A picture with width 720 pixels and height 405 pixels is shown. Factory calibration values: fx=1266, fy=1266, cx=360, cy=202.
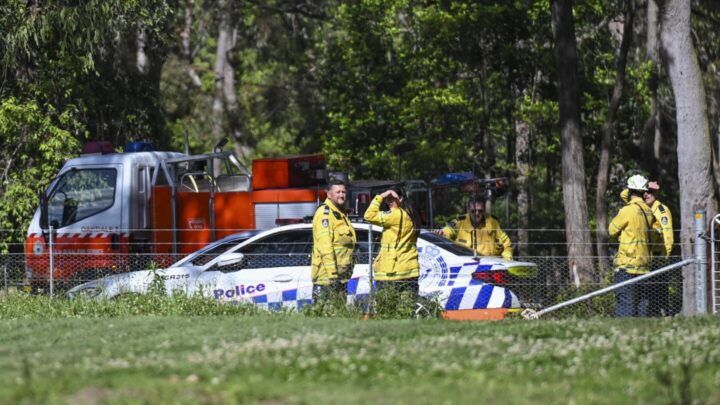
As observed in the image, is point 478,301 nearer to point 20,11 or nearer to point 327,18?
point 20,11

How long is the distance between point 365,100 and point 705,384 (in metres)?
24.2

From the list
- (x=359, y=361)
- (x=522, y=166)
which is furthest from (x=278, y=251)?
(x=522, y=166)

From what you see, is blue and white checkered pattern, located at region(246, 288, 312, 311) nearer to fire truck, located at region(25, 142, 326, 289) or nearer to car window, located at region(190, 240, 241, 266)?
car window, located at region(190, 240, 241, 266)

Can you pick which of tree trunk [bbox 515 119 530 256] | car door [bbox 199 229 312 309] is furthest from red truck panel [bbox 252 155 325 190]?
tree trunk [bbox 515 119 530 256]

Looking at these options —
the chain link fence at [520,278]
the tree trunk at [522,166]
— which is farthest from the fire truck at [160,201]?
the tree trunk at [522,166]

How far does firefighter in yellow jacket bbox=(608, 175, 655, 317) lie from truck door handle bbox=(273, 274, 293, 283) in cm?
385

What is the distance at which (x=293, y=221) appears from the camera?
18.2 metres

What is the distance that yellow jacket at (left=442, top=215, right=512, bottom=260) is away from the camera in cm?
1720

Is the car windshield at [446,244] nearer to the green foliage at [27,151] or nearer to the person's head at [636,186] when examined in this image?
the person's head at [636,186]

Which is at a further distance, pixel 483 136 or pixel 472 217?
pixel 483 136

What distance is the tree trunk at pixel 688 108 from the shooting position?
1653 cm

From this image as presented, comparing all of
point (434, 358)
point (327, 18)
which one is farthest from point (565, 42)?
point (327, 18)

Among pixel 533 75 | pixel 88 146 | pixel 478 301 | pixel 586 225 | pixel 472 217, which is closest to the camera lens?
pixel 478 301

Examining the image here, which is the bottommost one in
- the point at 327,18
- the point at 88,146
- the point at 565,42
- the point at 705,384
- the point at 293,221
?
the point at 705,384
